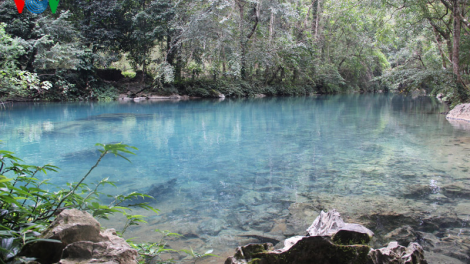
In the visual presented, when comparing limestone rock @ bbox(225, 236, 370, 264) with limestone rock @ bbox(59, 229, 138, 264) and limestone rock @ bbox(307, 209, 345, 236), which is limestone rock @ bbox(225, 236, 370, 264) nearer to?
limestone rock @ bbox(307, 209, 345, 236)

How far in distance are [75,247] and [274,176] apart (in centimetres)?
364

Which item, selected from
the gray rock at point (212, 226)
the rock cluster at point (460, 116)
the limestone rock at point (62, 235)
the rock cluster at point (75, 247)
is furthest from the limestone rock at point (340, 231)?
the rock cluster at point (460, 116)

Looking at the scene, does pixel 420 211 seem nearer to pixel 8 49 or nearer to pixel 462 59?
pixel 462 59

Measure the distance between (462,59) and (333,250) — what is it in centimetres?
1651

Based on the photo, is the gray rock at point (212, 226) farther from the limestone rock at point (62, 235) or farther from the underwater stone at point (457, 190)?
the underwater stone at point (457, 190)

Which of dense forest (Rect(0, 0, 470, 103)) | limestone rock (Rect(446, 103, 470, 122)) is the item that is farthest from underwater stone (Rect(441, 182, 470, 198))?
dense forest (Rect(0, 0, 470, 103))

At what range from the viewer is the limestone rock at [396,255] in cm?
193

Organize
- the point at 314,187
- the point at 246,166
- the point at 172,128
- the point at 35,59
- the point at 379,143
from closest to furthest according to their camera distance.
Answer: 1. the point at 314,187
2. the point at 246,166
3. the point at 379,143
4. the point at 172,128
5. the point at 35,59

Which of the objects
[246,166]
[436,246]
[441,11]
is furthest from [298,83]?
[436,246]

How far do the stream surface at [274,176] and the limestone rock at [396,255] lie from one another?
0.62 metres

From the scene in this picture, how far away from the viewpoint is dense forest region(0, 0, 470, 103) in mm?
16422

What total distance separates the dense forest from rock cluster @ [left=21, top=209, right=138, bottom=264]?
47.2 ft

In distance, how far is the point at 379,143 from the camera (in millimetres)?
7074

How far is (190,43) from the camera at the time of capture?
2214cm
